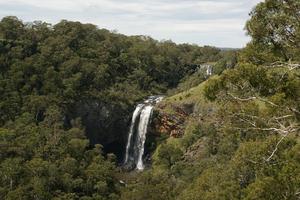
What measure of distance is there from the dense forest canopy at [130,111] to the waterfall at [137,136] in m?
1.44

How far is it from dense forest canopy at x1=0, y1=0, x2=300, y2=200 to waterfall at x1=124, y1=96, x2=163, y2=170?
1.44 m

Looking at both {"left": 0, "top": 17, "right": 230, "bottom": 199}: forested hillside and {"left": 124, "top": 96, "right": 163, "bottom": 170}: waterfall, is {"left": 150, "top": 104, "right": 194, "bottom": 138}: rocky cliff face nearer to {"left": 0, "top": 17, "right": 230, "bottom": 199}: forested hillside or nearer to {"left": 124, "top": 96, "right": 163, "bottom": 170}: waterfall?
{"left": 124, "top": 96, "right": 163, "bottom": 170}: waterfall

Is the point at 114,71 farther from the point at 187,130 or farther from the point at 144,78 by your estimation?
the point at 187,130

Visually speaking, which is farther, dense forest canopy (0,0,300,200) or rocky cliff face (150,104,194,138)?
rocky cliff face (150,104,194,138)

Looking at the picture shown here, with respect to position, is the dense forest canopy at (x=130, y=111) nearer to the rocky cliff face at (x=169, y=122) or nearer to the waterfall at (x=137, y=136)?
the rocky cliff face at (x=169, y=122)

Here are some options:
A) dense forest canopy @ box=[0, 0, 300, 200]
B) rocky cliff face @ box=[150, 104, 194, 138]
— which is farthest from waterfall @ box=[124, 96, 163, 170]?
dense forest canopy @ box=[0, 0, 300, 200]

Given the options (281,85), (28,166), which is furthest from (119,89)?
(281,85)

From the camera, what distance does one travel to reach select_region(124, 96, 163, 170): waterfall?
55.9 metres

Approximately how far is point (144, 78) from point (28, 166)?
96.6 ft

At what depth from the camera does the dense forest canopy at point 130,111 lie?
1175 centimetres

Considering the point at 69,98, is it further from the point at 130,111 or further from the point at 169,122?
the point at 169,122

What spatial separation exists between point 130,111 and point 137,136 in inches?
144

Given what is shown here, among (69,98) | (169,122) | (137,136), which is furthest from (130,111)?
(69,98)

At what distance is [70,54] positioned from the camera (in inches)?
2552
